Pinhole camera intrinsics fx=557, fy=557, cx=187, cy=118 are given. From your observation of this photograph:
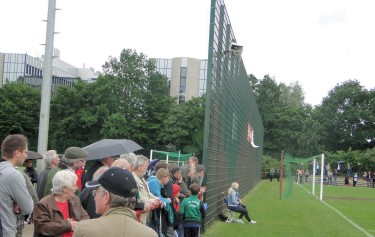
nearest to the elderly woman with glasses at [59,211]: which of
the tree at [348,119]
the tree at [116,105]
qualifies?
the tree at [116,105]

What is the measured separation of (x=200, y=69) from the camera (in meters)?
101

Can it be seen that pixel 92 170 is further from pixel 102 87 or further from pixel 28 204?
pixel 102 87

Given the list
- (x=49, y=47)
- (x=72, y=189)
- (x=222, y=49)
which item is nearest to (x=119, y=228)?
(x=72, y=189)

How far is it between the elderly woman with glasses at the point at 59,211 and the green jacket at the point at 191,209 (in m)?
4.73

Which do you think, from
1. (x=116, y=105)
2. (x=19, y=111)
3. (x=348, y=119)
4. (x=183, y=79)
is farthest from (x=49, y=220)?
(x=183, y=79)

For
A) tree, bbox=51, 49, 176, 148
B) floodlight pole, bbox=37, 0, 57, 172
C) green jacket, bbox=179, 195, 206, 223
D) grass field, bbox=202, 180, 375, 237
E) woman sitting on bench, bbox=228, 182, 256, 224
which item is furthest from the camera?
tree, bbox=51, 49, 176, 148

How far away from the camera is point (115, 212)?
3.15 meters

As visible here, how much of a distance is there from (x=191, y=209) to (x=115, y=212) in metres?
7.05

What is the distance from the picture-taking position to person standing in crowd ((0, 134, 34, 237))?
5.28m

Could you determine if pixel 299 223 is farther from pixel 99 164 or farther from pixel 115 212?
pixel 115 212

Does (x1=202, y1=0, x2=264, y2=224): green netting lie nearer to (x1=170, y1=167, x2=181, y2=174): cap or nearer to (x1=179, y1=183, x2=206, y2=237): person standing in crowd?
(x1=170, y1=167, x2=181, y2=174): cap

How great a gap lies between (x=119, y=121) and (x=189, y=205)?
56982mm

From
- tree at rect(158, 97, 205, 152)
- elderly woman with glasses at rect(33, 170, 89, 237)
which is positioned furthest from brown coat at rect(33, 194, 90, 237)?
tree at rect(158, 97, 205, 152)

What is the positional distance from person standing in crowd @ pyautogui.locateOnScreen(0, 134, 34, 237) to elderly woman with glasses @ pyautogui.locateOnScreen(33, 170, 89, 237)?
0.52 ft
